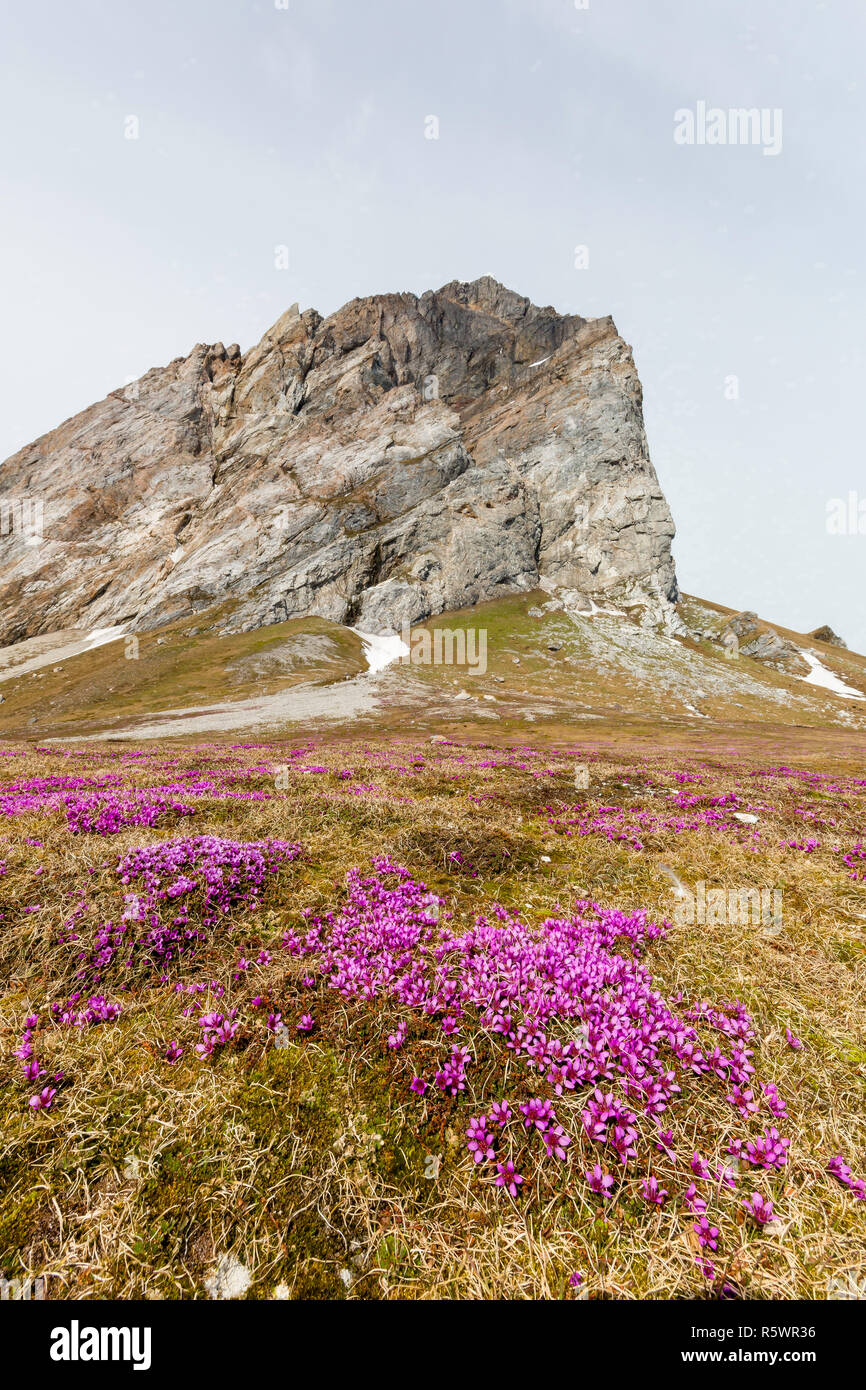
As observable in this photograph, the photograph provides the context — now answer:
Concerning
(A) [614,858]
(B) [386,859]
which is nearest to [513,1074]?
(B) [386,859]

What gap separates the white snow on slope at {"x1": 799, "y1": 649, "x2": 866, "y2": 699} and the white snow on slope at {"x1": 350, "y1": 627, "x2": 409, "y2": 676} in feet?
398

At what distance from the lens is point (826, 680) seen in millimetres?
144875

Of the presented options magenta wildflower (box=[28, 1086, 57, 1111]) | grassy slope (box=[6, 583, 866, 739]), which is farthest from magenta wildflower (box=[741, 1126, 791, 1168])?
grassy slope (box=[6, 583, 866, 739])

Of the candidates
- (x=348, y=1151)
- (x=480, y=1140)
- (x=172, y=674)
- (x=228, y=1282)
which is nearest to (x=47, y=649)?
(x=172, y=674)

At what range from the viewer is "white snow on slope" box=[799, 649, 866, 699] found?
136m

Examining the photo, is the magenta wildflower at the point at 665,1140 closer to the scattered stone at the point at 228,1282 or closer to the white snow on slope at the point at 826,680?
the scattered stone at the point at 228,1282

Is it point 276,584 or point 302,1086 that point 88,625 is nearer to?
point 276,584

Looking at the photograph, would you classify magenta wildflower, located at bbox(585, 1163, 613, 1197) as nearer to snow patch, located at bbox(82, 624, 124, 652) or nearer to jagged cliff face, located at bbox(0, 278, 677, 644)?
jagged cliff face, located at bbox(0, 278, 677, 644)

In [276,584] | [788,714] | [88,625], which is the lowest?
[788,714]

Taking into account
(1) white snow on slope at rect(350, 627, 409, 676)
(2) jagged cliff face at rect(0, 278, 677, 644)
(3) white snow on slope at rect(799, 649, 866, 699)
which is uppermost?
(2) jagged cliff face at rect(0, 278, 677, 644)

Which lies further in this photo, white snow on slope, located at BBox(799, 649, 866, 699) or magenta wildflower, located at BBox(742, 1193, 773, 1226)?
white snow on slope, located at BBox(799, 649, 866, 699)
